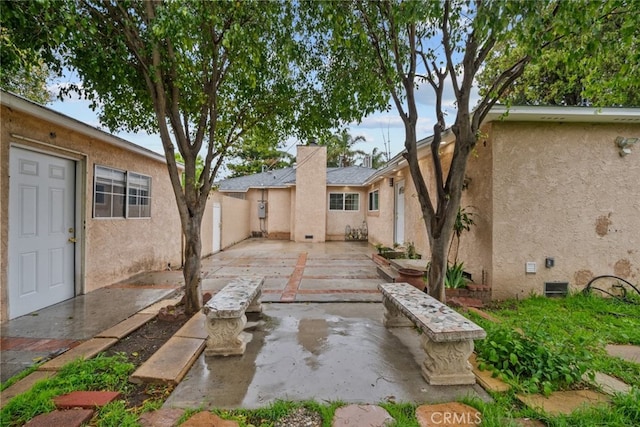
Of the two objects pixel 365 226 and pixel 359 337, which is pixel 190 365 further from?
pixel 365 226

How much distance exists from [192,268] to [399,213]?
781 cm

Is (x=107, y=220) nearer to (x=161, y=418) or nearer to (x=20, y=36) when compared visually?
(x=20, y=36)

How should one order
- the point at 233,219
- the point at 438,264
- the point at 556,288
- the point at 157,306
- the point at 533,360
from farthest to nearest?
1. the point at 233,219
2. the point at 556,288
3. the point at 157,306
4. the point at 438,264
5. the point at 533,360

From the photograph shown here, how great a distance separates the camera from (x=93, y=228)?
5.72 meters

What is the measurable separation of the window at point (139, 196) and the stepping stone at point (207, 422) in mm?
5958

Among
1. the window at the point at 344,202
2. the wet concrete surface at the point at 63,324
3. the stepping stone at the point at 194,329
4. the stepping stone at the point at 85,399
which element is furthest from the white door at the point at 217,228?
the stepping stone at the point at 85,399

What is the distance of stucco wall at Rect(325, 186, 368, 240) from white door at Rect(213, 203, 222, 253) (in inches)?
249

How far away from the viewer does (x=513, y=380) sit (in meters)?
2.73

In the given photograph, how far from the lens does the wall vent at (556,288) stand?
5.43m

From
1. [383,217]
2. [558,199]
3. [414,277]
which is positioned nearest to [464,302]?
[414,277]

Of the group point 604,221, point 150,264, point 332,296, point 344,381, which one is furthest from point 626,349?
point 150,264

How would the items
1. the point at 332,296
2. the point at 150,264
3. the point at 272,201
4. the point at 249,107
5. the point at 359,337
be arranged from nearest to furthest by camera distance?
1. the point at 359,337
2. the point at 249,107
3. the point at 332,296
4. the point at 150,264
5. the point at 272,201

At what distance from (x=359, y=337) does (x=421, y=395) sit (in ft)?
4.11

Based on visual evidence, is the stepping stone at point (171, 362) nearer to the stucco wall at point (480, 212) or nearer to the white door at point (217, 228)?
the stucco wall at point (480, 212)
